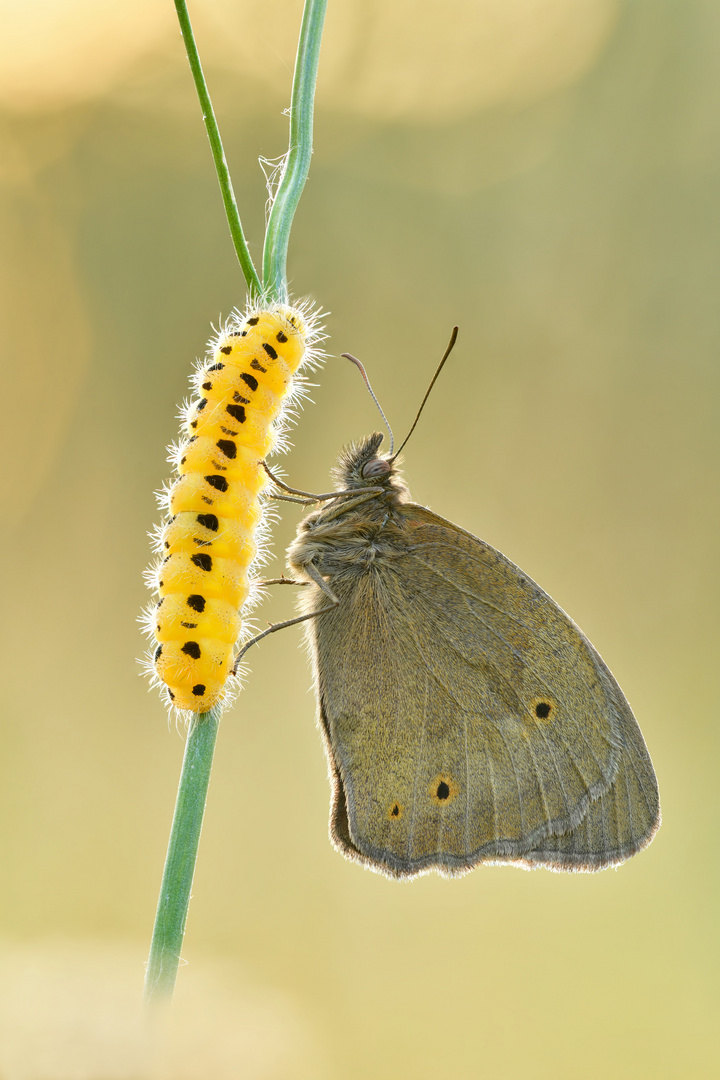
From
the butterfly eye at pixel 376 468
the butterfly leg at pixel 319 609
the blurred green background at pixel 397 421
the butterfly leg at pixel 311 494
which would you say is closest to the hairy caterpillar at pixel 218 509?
the butterfly leg at pixel 311 494

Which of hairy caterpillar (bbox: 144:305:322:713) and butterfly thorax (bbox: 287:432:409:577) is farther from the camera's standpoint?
butterfly thorax (bbox: 287:432:409:577)

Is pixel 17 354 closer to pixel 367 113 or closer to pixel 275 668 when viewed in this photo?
pixel 275 668

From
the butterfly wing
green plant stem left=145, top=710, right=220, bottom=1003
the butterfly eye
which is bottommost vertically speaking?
green plant stem left=145, top=710, right=220, bottom=1003

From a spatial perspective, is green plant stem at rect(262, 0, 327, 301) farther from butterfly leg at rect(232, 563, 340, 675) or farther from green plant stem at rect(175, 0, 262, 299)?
butterfly leg at rect(232, 563, 340, 675)

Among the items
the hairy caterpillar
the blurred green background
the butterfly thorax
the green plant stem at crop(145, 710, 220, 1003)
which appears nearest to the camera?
the green plant stem at crop(145, 710, 220, 1003)

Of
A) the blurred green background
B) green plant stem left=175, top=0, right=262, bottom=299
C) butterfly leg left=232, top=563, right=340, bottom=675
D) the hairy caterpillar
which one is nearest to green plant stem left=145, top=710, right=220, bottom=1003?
the hairy caterpillar

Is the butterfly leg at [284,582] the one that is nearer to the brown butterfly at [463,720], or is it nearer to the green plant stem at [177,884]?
the brown butterfly at [463,720]

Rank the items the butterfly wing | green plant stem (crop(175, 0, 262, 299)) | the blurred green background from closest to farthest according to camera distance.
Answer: green plant stem (crop(175, 0, 262, 299)) → the butterfly wing → the blurred green background
